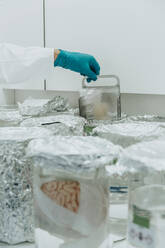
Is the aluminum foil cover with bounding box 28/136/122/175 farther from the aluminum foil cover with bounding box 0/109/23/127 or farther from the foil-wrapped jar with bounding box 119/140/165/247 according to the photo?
the aluminum foil cover with bounding box 0/109/23/127

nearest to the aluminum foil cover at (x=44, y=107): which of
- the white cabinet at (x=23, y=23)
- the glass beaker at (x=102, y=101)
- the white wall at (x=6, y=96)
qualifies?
the glass beaker at (x=102, y=101)

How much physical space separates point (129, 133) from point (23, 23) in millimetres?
1163

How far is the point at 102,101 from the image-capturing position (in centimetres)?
131

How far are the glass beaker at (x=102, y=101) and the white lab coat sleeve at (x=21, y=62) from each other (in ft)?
0.71

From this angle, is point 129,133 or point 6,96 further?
point 6,96

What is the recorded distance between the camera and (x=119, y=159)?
0.57 m

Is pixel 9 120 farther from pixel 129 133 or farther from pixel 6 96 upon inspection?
pixel 6 96

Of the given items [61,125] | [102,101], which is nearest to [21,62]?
[102,101]

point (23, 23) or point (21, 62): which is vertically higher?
point (23, 23)

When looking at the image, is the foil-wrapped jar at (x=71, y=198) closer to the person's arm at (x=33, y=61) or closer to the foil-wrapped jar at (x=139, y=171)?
the foil-wrapped jar at (x=139, y=171)

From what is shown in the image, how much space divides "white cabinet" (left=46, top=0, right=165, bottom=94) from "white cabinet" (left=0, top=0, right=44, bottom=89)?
0.28 ft

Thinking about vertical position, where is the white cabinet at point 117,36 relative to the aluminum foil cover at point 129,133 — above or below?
above

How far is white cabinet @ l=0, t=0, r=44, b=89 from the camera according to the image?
160 cm

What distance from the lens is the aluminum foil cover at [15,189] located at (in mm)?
683
